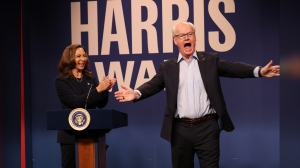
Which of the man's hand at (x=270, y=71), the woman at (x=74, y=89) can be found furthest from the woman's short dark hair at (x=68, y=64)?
the man's hand at (x=270, y=71)

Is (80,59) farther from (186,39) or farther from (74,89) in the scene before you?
(186,39)

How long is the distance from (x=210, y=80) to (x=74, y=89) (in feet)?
3.40

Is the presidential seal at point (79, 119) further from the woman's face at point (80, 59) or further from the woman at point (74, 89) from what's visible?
the woman's face at point (80, 59)

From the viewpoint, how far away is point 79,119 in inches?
103

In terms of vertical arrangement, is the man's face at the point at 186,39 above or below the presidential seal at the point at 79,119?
above

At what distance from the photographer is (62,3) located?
16.0 feet

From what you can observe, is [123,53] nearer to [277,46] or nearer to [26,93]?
[26,93]

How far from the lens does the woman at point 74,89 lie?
2.95m

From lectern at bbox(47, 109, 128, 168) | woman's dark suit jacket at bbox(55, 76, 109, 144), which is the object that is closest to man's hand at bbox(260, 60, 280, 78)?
lectern at bbox(47, 109, 128, 168)

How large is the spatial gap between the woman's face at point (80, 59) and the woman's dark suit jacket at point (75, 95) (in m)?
0.09

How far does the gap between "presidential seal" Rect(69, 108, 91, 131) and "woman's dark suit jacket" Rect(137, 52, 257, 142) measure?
45 cm

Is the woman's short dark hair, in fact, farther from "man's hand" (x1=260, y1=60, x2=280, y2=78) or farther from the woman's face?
"man's hand" (x1=260, y1=60, x2=280, y2=78)

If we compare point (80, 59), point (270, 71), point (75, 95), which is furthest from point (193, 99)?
point (80, 59)

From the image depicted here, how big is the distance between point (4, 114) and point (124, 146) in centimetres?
142
